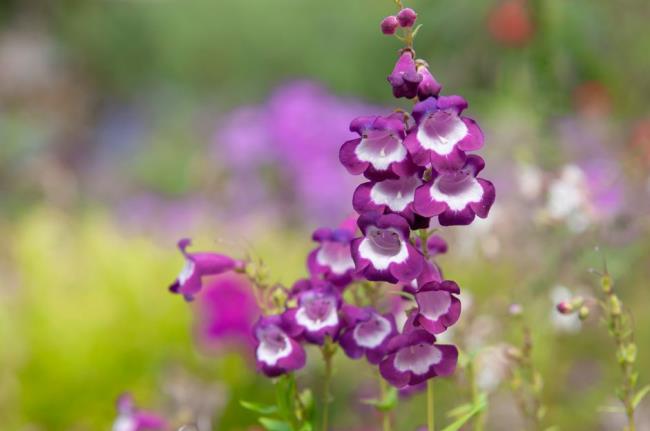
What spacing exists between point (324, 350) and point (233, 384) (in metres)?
1.56

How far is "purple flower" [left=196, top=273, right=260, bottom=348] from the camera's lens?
282 centimetres

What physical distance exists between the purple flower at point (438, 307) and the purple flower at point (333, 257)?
0.68ft

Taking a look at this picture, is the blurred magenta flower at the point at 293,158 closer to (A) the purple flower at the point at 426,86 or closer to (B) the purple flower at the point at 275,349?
(B) the purple flower at the point at 275,349

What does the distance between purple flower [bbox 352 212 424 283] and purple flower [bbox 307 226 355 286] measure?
0.57 feet

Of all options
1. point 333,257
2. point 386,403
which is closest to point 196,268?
point 333,257

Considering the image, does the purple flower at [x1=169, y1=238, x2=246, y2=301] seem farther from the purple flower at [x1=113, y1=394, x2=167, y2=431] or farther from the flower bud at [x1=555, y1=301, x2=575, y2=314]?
the flower bud at [x1=555, y1=301, x2=575, y2=314]

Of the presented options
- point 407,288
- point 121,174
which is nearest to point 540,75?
point 407,288

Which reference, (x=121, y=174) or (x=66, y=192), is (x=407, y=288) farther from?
(x=121, y=174)

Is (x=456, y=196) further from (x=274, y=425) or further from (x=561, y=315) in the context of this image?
(x=561, y=315)

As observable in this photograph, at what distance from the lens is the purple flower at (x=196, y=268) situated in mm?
1485

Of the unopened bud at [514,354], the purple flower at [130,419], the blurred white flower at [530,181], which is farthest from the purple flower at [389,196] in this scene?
the blurred white flower at [530,181]

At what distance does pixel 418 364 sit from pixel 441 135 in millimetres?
286

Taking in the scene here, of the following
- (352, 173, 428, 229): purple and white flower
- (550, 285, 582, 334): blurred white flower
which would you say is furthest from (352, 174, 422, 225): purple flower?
(550, 285, 582, 334): blurred white flower

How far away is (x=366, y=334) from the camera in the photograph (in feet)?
4.46
